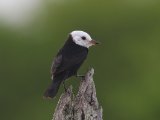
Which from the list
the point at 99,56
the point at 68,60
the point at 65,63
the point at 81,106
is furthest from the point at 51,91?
the point at 99,56

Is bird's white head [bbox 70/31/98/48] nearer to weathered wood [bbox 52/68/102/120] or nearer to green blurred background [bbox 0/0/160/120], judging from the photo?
weathered wood [bbox 52/68/102/120]

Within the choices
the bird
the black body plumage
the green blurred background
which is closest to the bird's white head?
the bird

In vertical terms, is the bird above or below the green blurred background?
below

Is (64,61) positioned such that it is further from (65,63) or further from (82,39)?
(82,39)

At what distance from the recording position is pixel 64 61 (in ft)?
56.3

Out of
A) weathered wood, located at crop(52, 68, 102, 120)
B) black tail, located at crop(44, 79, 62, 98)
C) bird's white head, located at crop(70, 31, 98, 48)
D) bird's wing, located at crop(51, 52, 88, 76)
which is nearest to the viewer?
weathered wood, located at crop(52, 68, 102, 120)

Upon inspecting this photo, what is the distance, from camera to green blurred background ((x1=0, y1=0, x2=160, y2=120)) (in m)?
41.2

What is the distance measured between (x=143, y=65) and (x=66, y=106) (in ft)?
96.8

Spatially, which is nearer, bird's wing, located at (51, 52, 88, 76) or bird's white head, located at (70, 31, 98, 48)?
bird's wing, located at (51, 52, 88, 76)

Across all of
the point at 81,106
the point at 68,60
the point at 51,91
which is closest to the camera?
the point at 81,106

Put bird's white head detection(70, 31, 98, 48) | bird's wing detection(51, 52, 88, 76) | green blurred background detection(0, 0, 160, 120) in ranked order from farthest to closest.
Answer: green blurred background detection(0, 0, 160, 120) < bird's white head detection(70, 31, 98, 48) < bird's wing detection(51, 52, 88, 76)

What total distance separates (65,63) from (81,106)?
2.60 m

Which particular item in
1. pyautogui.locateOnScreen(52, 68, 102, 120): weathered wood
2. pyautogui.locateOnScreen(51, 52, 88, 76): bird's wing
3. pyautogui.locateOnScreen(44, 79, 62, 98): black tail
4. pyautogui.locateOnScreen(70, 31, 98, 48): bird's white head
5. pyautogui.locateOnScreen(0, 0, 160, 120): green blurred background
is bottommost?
pyautogui.locateOnScreen(52, 68, 102, 120): weathered wood

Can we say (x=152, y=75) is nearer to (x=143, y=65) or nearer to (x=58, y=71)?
(x=143, y=65)
